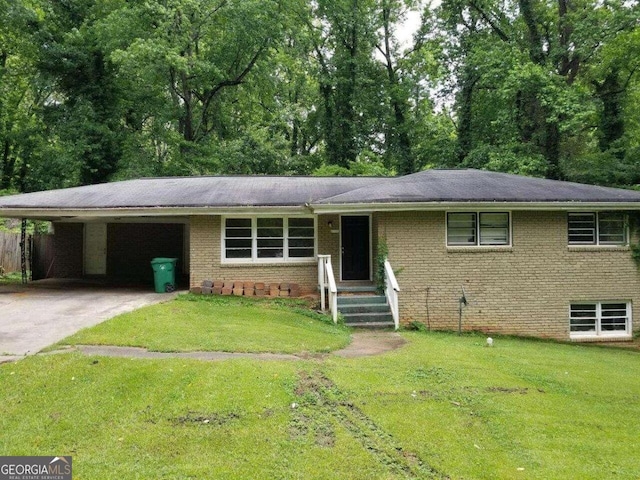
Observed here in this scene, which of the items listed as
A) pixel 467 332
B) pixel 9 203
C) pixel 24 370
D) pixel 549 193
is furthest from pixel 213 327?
pixel 549 193

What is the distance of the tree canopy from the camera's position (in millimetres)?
20641

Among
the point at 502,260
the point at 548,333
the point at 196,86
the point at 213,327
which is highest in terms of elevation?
the point at 196,86

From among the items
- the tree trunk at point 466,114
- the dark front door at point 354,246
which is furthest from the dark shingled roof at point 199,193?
the tree trunk at point 466,114

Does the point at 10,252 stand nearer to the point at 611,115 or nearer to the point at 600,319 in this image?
the point at 600,319

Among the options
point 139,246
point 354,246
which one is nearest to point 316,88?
point 139,246

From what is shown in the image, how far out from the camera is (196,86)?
2669 centimetres

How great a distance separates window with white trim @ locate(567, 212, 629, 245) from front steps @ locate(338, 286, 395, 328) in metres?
5.59

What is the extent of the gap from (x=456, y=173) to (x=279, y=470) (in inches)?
486

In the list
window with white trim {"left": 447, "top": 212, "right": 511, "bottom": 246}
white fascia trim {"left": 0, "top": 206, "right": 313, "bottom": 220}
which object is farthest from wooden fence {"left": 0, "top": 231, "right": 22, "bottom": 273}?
window with white trim {"left": 447, "top": 212, "right": 511, "bottom": 246}

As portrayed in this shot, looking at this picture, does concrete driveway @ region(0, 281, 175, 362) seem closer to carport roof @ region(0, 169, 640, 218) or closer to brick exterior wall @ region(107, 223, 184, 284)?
brick exterior wall @ region(107, 223, 184, 284)

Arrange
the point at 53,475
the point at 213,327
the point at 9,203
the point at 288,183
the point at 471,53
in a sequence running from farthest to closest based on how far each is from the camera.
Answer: the point at 471,53, the point at 288,183, the point at 9,203, the point at 213,327, the point at 53,475

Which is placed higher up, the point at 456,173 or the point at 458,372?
the point at 456,173

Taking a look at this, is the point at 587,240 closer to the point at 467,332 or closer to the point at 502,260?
the point at 502,260

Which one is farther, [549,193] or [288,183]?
[288,183]
